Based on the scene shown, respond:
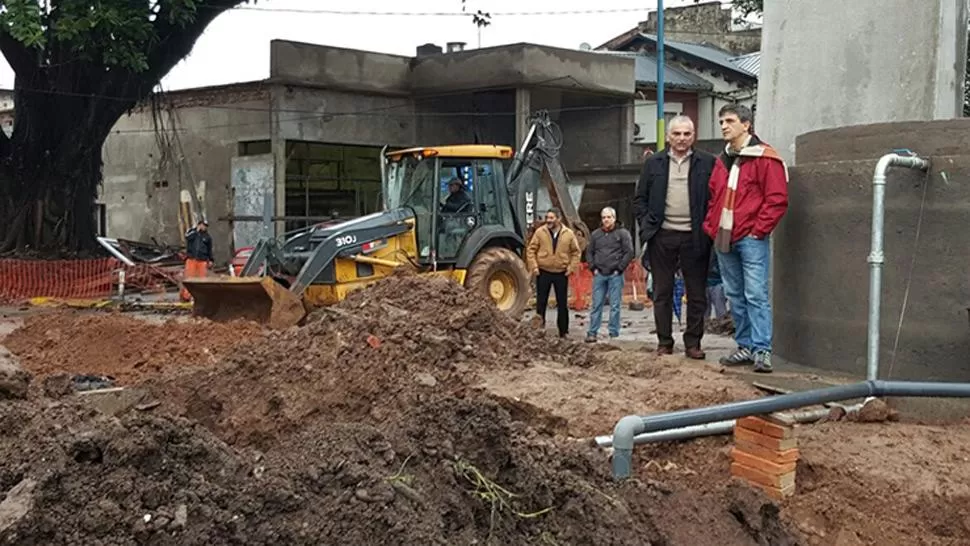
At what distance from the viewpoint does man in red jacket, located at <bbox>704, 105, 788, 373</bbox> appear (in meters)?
6.32

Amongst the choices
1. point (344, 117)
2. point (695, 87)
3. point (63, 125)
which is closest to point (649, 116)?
point (695, 87)

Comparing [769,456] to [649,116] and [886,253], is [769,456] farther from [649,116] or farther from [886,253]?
[649,116]

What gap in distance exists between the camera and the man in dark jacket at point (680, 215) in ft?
23.1

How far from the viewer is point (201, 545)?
299 centimetres

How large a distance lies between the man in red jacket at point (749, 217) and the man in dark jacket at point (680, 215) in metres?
0.29

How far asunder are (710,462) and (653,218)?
2717 millimetres

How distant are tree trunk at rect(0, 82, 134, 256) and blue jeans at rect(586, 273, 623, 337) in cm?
1471

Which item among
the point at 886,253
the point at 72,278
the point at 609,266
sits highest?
the point at 886,253

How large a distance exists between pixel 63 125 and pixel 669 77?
22.0 m

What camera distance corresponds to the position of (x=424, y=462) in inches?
144

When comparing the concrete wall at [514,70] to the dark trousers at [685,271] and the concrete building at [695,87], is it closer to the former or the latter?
the concrete building at [695,87]

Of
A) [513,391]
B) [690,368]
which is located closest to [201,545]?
[513,391]

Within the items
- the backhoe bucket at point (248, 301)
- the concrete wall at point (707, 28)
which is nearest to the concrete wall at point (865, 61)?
the backhoe bucket at point (248, 301)

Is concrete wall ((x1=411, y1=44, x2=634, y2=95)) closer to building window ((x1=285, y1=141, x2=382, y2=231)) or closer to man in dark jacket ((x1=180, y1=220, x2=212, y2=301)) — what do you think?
building window ((x1=285, y1=141, x2=382, y2=231))
